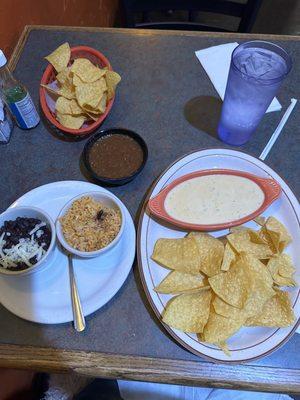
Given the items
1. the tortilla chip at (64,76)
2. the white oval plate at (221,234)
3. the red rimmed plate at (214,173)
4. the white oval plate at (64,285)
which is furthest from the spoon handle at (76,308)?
the tortilla chip at (64,76)

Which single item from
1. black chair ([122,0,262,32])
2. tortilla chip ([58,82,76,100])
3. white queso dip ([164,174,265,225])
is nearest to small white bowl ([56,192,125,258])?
white queso dip ([164,174,265,225])

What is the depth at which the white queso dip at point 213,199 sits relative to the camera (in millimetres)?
896

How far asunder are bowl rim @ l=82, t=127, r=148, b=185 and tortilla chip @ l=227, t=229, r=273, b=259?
12.3 inches

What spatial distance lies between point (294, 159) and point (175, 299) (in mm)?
571

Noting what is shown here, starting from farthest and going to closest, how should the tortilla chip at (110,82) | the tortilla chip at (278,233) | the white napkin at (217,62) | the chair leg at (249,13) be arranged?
1. the chair leg at (249,13)
2. the white napkin at (217,62)
3. the tortilla chip at (110,82)
4. the tortilla chip at (278,233)

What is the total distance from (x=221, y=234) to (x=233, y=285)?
0.18 metres

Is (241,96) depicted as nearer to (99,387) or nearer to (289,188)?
(289,188)

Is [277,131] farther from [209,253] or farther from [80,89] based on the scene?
[80,89]

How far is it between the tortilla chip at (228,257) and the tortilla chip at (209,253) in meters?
0.02

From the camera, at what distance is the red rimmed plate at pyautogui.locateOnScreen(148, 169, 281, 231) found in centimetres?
87

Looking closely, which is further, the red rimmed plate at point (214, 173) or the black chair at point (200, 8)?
the black chair at point (200, 8)


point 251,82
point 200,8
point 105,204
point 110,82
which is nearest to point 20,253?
point 105,204

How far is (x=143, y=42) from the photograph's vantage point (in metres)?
1.26

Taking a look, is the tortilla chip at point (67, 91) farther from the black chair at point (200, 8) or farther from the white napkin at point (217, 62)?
the black chair at point (200, 8)
